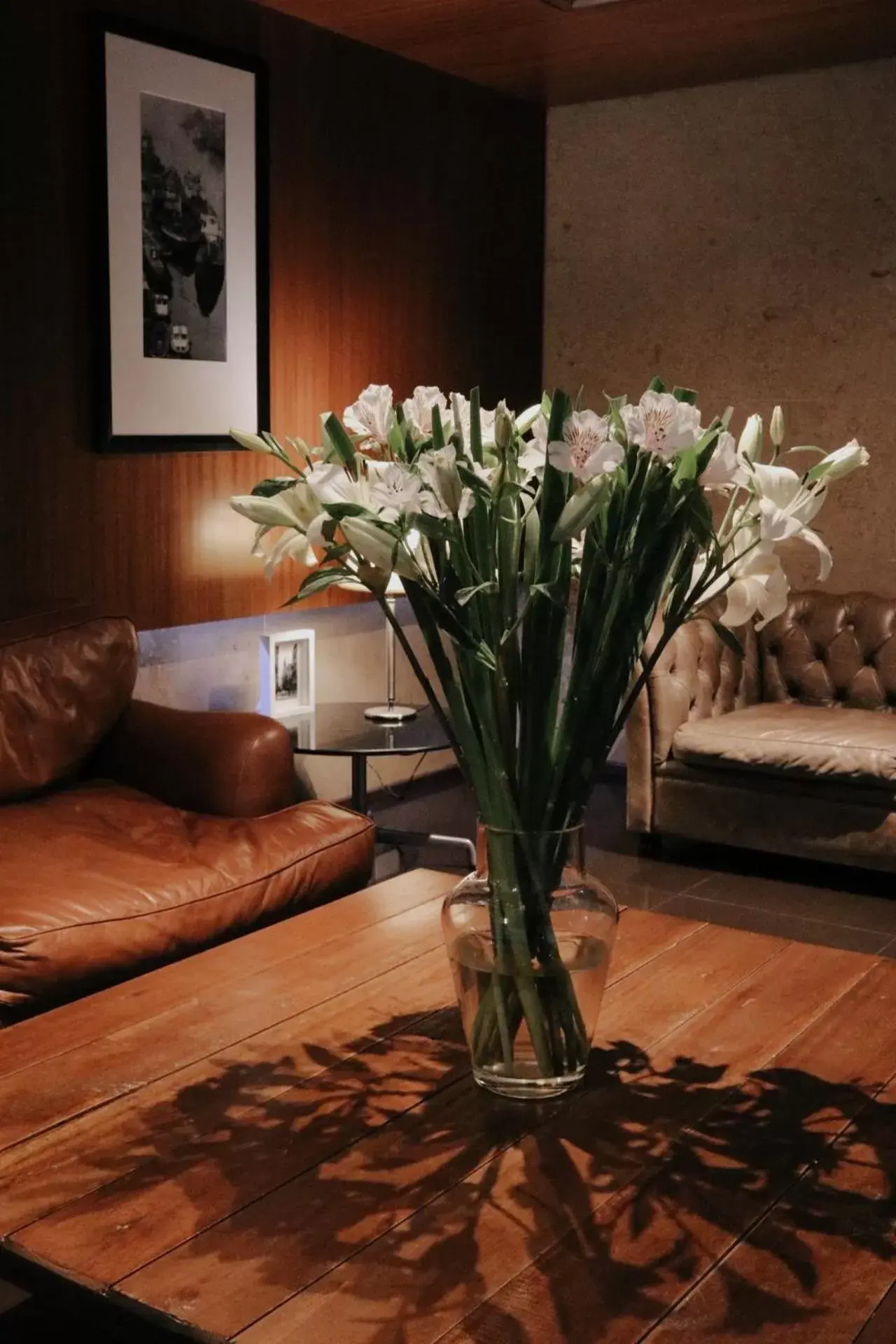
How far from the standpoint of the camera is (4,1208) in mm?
1420

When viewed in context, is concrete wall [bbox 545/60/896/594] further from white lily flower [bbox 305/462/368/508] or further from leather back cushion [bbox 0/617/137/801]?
white lily flower [bbox 305/462/368/508]

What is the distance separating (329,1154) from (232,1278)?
0.80 feet

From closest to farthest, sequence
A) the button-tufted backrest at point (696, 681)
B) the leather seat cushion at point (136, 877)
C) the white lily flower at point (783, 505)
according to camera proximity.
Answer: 1. the white lily flower at point (783, 505)
2. the leather seat cushion at point (136, 877)
3. the button-tufted backrest at point (696, 681)

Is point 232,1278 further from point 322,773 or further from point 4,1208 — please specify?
point 322,773

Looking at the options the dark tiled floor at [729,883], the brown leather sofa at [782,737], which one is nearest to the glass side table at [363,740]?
the dark tiled floor at [729,883]

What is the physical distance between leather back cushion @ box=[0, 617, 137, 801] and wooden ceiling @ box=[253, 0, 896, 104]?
6.84ft

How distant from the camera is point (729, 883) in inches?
181

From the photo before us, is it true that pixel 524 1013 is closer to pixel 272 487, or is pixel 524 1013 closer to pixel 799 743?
pixel 272 487

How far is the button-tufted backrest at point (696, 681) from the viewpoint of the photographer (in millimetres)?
4758

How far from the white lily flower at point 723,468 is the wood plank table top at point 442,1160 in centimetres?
70

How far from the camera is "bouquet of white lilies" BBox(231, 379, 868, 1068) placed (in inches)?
58.6

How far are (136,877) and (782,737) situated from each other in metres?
2.30

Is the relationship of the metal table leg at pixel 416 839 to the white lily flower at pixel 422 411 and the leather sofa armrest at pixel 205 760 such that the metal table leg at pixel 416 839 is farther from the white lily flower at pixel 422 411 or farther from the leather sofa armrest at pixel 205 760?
the white lily flower at pixel 422 411

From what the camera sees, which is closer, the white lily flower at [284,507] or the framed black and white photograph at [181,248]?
the white lily flower at [284,507]
